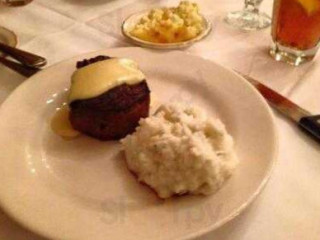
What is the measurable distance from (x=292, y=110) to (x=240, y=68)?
A: 0.64 ft

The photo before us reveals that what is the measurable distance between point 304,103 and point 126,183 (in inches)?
16.0

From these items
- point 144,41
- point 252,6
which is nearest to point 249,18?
point 252,6

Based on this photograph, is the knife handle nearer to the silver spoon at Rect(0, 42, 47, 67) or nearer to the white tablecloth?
the white tablecloth

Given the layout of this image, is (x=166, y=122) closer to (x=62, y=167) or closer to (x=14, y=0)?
(x=62, y=167)

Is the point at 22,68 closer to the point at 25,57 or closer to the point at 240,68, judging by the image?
the point at 25,57

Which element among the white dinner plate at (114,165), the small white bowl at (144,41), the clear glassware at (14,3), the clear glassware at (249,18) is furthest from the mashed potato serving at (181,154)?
the clear glassware at (14,3)

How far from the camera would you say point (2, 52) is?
3.31 feet

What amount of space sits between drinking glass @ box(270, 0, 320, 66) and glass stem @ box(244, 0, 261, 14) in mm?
184

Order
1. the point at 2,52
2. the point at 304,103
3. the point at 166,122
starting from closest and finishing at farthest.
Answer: the point at 166,122 → the point at 304,103 → the point at 2,52

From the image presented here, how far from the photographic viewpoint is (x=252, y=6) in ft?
4.00

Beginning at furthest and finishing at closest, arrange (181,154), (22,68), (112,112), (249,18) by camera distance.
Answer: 1. (249,18)
2. (22,68)
3. (112,112)
4. (181,154)

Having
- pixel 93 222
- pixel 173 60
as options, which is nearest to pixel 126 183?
pixel 93 222

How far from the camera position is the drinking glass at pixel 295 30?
971 millimetres

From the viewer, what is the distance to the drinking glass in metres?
0.97
